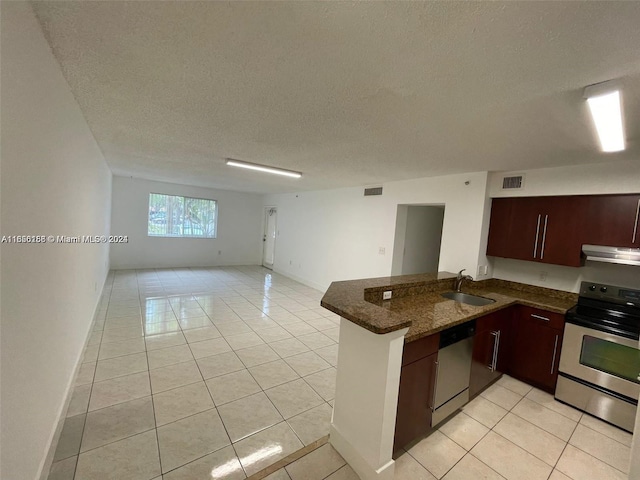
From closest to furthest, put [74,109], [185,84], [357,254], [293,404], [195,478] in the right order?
[195,478] → [185,84] → [74,109] → [293,404] → [357,254]

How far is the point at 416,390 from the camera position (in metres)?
1.80

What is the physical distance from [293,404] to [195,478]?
0.88 m

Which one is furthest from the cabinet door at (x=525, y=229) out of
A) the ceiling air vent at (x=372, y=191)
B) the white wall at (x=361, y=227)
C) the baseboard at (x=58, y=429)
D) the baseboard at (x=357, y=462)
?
the baseboard at (x=58, y=429)

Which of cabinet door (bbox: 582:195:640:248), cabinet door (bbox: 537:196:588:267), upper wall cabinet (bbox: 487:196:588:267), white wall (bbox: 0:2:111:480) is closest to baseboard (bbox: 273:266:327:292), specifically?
upper wall cabinet (bbox: 487:196:588:267)

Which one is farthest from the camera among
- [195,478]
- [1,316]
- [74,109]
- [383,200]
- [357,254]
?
[357,254]

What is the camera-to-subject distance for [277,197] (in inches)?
313

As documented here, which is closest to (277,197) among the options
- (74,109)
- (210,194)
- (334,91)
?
(210,194)

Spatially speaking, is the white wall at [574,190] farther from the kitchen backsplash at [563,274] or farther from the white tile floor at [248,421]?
the white tile floor at [248,421]

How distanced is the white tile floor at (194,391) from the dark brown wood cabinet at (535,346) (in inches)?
79.3

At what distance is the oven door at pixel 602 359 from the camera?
7.25 ft

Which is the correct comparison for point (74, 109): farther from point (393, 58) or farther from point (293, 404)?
point (293, 404)

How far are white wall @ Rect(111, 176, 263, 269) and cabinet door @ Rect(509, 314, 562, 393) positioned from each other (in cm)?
732

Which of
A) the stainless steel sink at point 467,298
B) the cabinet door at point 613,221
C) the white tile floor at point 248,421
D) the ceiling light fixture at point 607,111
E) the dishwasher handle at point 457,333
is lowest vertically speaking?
the white tile floor at point 248,421

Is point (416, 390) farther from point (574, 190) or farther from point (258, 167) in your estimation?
point (258, 167)
